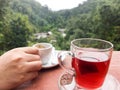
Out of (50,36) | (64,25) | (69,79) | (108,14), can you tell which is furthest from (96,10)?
(69,79)

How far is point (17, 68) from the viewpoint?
47 centimetres

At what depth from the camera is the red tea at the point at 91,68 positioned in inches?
16.6

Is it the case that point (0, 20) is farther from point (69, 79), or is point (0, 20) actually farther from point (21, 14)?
point (69, 79)

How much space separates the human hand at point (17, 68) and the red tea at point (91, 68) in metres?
0.11

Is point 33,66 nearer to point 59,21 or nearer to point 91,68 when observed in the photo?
point 91,68

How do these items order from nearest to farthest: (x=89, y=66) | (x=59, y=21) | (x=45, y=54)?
1. (x=89, y=66)
2. (x=45, y=54)
3. (x=59, y=21)

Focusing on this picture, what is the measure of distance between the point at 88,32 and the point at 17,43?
39 cm

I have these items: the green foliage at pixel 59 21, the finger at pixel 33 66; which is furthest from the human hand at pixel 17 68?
the green foliage at pixel 59 21

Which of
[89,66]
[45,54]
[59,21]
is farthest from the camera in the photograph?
[59,21]

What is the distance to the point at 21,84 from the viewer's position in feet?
1.58

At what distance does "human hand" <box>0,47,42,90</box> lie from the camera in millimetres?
466

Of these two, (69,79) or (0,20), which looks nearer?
(69,79)

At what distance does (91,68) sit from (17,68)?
16 centimetres

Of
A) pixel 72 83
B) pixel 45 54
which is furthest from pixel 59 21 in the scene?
pixel 72 83
